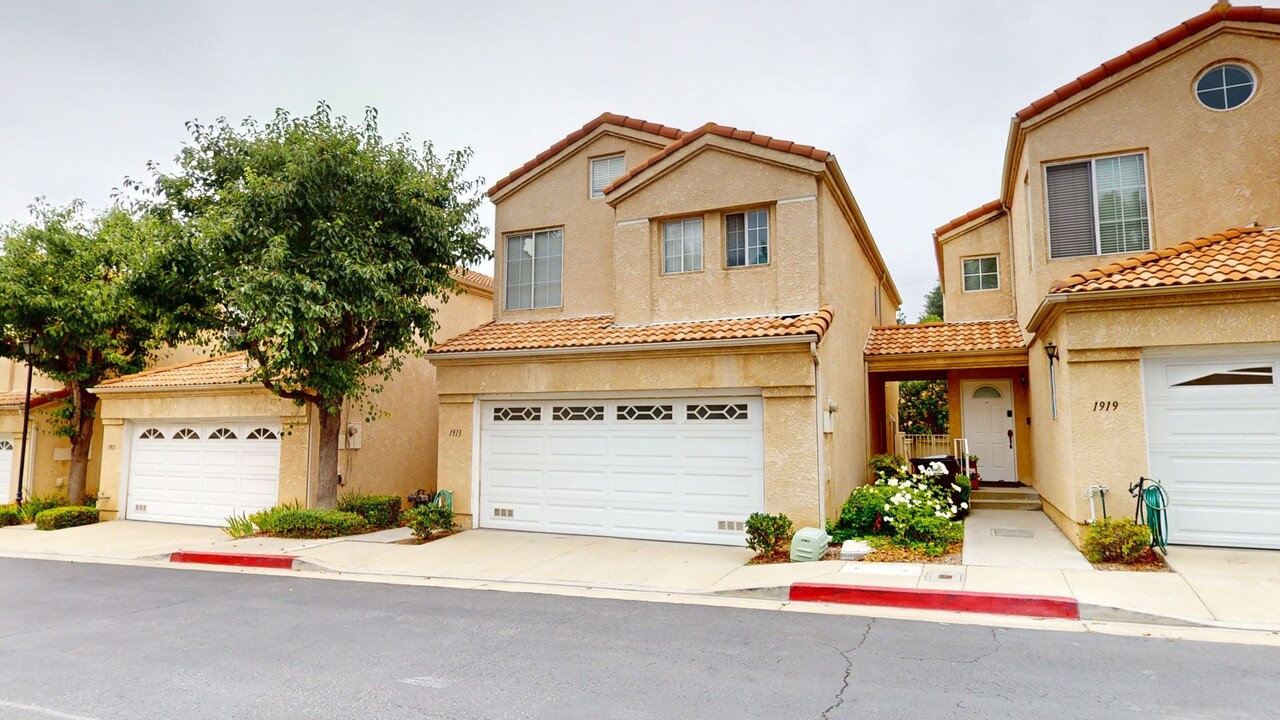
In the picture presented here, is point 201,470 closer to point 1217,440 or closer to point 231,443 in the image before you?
point 231,443

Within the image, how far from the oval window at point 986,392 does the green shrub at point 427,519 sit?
39.6 feet

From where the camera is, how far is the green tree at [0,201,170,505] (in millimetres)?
15492

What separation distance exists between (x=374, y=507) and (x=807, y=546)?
831 cm

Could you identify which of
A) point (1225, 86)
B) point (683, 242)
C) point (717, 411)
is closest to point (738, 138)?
point (683, 242)

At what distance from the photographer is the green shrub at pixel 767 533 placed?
9.80 meters

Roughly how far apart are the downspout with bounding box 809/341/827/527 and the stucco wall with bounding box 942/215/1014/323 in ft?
26.8

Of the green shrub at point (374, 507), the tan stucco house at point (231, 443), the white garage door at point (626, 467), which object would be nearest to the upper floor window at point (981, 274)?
the white garage door at point (626, 467)

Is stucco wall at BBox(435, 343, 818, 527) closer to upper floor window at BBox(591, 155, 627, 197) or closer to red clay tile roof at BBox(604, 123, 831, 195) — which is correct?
red clay tile roof at BBox(604, 123, 831, 195)

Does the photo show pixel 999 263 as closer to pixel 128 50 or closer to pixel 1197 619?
pixel 1197 619

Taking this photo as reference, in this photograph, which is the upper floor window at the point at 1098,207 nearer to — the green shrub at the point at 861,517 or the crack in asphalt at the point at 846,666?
the green shrub at the point at 861,517

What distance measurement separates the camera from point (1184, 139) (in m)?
10.7

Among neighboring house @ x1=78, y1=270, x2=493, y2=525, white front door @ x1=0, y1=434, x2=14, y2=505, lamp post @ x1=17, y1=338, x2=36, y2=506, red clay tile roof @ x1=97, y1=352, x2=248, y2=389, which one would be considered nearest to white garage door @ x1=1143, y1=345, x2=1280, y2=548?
Result: neighboring house @ x1=78, y1=270, x2=493, y2=525

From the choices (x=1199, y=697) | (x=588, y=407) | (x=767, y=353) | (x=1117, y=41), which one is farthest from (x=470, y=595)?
(x=1117, y=41)

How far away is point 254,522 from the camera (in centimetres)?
1334
